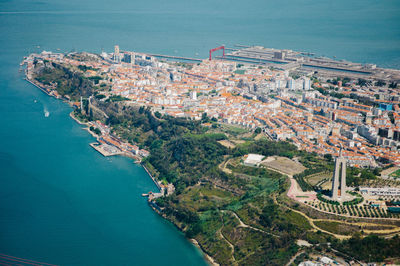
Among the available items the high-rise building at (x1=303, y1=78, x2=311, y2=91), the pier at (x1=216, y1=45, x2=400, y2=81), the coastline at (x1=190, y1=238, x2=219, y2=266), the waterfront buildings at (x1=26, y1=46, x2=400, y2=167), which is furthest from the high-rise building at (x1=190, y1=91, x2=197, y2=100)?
the coastline at (x1=190, y1=238, x2=219, y2=266)

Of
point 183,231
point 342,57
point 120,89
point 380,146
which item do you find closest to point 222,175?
Answer: point 183,231

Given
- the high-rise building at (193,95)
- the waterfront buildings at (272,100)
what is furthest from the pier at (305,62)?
the high-rise building at (193,95)

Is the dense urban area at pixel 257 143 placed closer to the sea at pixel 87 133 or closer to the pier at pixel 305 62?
the pier at pixel 305 62

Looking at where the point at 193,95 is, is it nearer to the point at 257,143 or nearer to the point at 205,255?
the point at 257,143

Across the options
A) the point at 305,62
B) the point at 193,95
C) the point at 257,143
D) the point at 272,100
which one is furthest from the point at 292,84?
the point at 257,143

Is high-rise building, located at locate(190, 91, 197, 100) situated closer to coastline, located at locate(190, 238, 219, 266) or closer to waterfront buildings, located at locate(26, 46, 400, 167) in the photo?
waterfront buildings, located at locate(26, 46, 400, 167)

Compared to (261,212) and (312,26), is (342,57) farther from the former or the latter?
(261,212)
